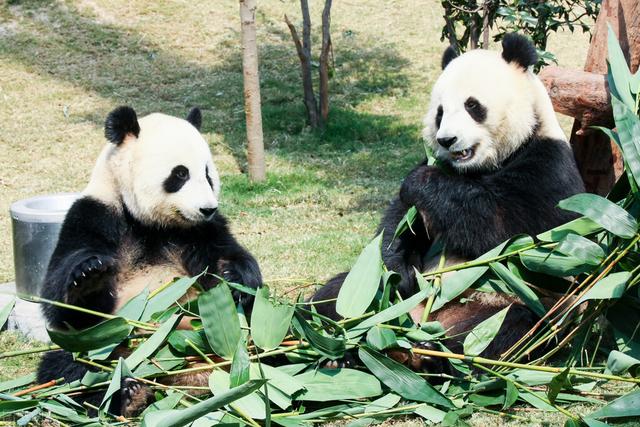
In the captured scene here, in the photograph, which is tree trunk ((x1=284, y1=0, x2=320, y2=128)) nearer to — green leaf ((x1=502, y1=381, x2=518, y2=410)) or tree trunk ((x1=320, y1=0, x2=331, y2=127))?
tree trunk ((x1=320, y1=0, x2=331, y2=127))

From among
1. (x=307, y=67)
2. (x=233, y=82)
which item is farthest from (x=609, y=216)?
(x=233, y=82)

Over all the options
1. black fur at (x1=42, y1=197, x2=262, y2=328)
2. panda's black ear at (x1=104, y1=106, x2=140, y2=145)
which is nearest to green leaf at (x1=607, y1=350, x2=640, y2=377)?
black fur at (x1=42, y1=197, x2=262, y2=328)

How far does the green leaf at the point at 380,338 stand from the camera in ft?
11.0

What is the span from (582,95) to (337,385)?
2.45 meters

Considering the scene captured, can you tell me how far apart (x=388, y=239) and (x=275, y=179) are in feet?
17.2

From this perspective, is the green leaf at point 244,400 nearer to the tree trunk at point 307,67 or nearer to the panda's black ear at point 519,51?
the panda's black ear at point 519,51

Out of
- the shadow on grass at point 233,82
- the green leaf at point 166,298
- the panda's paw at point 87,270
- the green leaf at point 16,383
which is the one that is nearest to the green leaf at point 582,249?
the green leaf at point 166,298

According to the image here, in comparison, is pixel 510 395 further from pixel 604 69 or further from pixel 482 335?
pixel 604 69

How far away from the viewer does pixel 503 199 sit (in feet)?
13.4

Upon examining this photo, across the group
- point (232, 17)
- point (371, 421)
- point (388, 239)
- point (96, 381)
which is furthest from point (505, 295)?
point (232, 17)

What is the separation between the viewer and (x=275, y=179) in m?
9.64

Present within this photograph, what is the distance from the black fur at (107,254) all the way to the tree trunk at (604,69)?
7.77 ft

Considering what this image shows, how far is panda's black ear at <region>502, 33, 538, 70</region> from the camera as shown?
425 cm

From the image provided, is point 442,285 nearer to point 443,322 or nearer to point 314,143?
point 443,322
